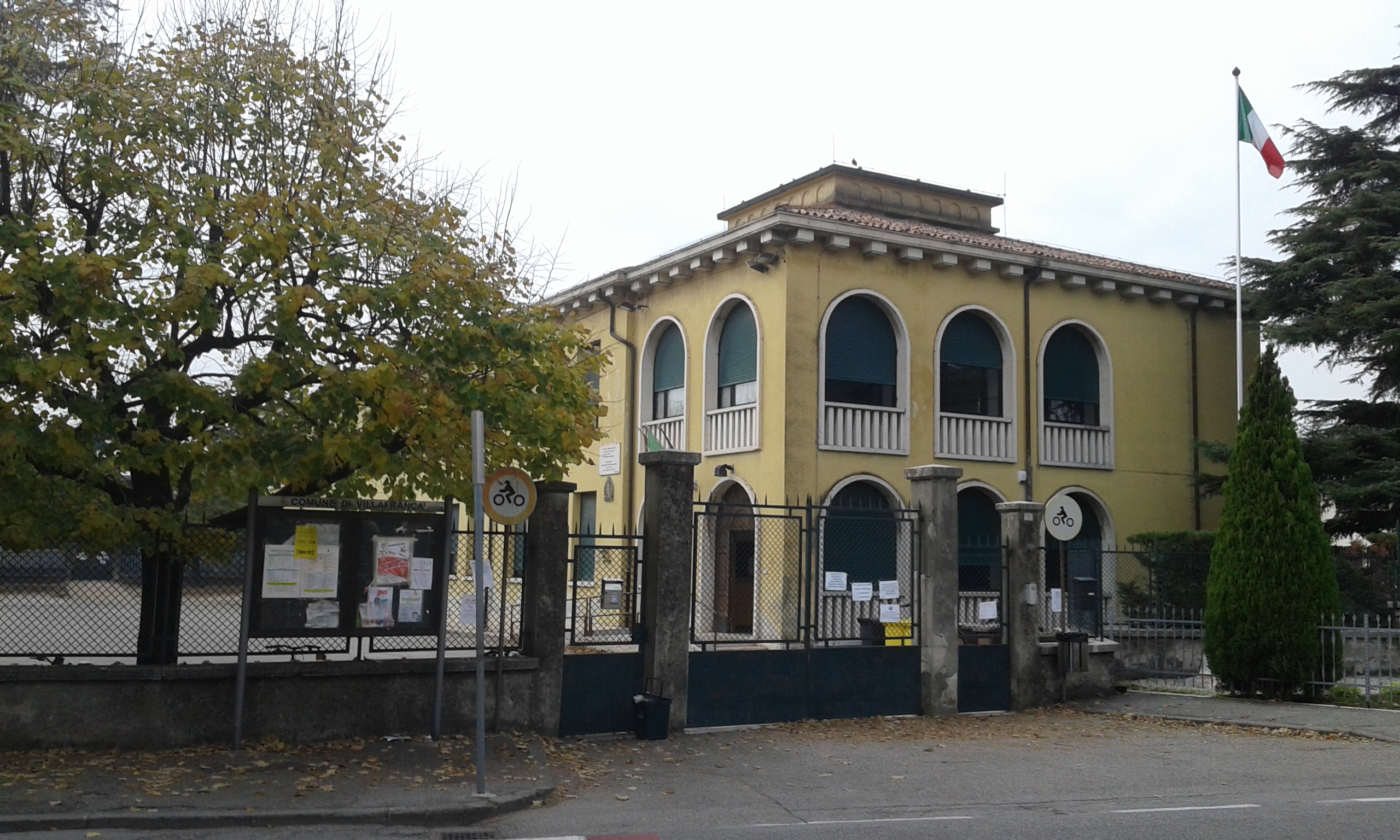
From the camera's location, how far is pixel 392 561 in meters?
12.3

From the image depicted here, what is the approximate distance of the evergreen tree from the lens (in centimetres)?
2492

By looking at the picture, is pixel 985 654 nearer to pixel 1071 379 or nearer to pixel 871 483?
pixel 871 483

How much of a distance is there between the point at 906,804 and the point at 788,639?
181 inches

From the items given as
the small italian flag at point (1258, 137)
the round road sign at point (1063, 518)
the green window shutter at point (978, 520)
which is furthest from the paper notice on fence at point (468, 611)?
the small italian flag at point (1258, 137)

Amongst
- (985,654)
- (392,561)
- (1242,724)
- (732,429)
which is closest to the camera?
(392,561)

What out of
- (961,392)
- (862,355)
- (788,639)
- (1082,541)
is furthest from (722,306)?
(788,639)

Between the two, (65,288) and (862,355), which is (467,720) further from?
(862,355)

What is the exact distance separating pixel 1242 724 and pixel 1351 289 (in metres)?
13.6

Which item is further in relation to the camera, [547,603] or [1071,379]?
[1071,379]

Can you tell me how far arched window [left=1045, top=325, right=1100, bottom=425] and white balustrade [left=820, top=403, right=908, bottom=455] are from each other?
13.0 ft

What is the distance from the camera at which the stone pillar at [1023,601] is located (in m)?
16.3

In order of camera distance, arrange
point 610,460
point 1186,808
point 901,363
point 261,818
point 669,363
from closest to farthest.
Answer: point 261,818 < point 1186,808 < point 901,363 < point 669,363 < point 610,460

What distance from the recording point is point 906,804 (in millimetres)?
9836

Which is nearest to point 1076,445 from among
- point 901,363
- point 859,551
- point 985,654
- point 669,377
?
point 901,363
